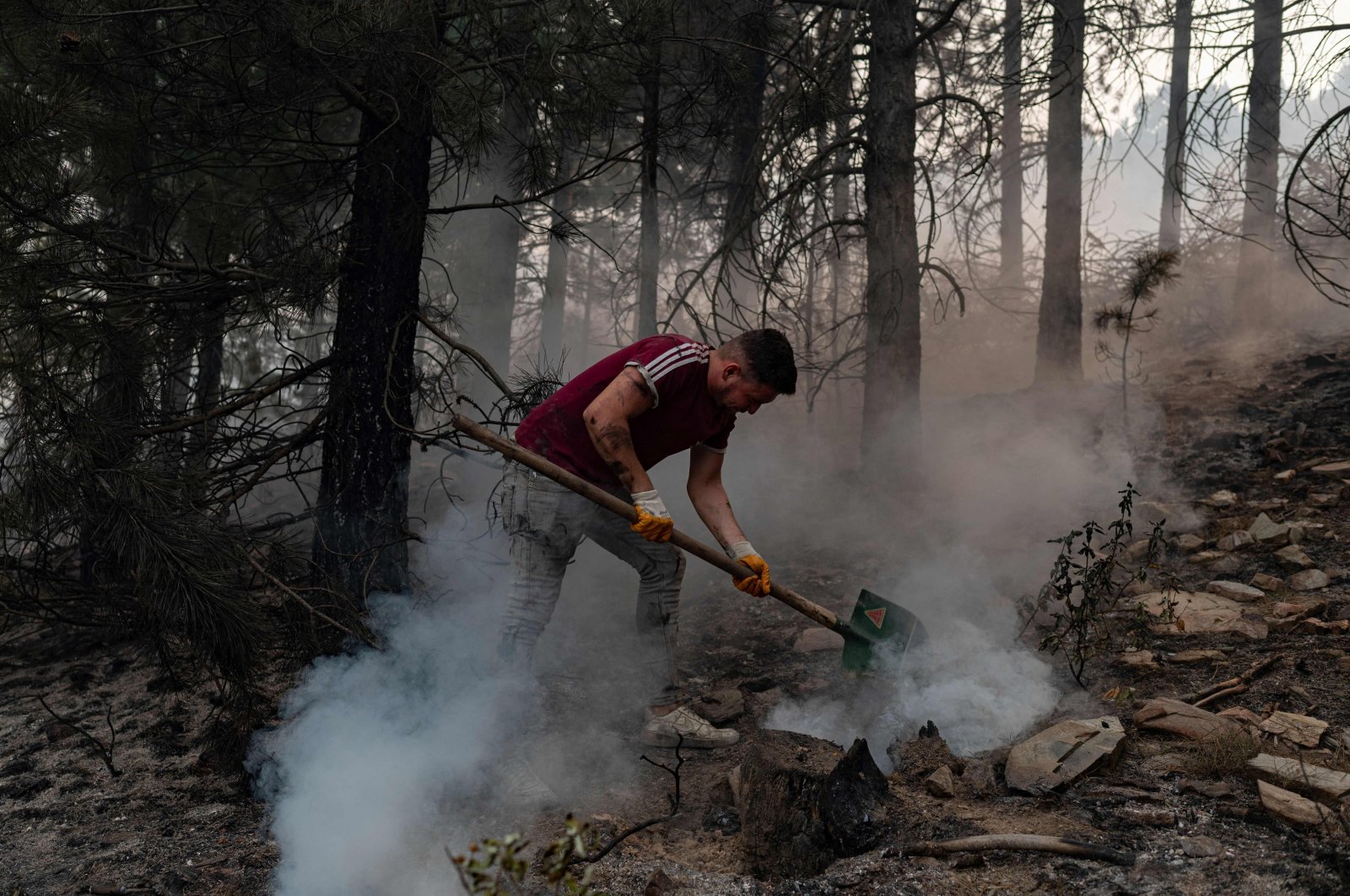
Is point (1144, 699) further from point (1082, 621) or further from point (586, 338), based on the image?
point (586, 338)

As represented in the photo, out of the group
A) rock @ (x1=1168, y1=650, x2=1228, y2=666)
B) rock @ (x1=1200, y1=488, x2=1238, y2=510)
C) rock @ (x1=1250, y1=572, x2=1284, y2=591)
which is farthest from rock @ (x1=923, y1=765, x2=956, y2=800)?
rock @ (x1=1200, y1=488, x2=1238, y2=510)

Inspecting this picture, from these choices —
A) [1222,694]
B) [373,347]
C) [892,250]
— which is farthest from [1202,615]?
[373,347]

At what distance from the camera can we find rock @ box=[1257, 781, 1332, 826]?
2295mm

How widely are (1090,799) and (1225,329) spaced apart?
10.3 metres

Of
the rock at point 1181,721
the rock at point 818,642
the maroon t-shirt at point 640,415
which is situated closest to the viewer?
the rock at point 1181,721

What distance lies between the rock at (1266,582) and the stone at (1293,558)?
0.17 m

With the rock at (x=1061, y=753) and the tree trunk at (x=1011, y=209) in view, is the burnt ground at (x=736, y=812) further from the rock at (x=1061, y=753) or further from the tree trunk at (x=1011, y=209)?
the tree trunk at (x=1011, y=209)

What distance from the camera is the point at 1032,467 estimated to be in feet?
21.5

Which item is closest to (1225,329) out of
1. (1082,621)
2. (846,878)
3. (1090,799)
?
(1082,621)

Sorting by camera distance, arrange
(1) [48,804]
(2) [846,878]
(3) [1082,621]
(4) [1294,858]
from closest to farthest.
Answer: (4) [1294,858]
(2) [846,878]
(1) [48,804]
(3) [1082,621]

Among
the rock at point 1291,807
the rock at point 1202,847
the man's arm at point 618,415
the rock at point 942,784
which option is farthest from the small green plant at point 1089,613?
the man's arm at point 618,415

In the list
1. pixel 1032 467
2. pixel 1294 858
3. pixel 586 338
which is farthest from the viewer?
pixel 586 338

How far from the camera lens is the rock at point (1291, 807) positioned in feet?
7.53

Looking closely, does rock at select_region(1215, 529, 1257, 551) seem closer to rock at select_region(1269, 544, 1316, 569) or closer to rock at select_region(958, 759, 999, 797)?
rock at select_region(1269, 544, 1316, 569)
